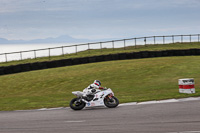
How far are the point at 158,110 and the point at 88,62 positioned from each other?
90.7 feet

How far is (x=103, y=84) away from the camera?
974 inches

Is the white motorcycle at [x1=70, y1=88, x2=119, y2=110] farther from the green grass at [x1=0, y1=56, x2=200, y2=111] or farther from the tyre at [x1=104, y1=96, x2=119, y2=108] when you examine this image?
the green grass at [x1=0, y1=56, x2=200, y2=111]

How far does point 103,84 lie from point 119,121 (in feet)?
44.1

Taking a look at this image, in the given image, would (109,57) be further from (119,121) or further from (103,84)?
(119,121)

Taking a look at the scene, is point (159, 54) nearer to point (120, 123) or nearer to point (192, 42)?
point (192, 42)

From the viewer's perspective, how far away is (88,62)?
1582 inches

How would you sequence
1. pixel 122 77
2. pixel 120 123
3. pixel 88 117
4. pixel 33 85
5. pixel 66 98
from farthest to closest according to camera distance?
pixel 33 85 → pixel 122 77 → pixel 66 98 → pixel 88 117 → pixel 120 123

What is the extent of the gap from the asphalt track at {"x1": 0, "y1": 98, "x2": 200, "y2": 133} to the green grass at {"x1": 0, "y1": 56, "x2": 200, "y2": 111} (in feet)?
11.8

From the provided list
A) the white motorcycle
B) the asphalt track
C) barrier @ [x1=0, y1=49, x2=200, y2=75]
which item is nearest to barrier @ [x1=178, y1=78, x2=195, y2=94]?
the asphalt track

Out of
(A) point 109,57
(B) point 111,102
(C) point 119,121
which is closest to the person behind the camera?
(C) point 119,121

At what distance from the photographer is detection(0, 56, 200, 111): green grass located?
1898 centimetres

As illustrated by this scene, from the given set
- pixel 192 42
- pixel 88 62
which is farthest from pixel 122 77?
pixel 192 42

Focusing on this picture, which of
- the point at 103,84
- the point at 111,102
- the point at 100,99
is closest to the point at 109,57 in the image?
the point at 103,84

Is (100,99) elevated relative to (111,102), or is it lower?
elevated
